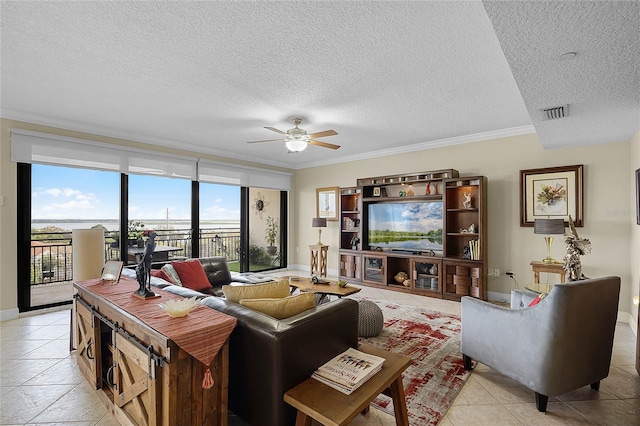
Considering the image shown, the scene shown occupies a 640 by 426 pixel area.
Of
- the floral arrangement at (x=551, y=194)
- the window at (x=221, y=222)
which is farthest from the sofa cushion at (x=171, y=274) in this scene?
the floral arrangement at (x=551, y=194)

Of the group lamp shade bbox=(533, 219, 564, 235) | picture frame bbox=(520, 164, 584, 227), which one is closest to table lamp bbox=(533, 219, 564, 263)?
lamp shade bbox=(533, 219, 564, 235)

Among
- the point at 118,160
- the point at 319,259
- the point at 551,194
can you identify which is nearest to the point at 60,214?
the point at 118,160

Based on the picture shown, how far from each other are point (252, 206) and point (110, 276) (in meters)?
4.75

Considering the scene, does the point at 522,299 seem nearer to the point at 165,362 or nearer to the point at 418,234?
the point at 418,234

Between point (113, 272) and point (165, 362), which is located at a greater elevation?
point (113, 272)

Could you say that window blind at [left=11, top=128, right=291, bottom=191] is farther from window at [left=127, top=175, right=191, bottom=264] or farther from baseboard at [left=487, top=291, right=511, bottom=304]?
baseboard at [left=487, top=291, right=511, bottom=304]

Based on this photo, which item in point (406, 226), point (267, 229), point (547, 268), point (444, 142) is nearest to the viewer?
point (547, 268)

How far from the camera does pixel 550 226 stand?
3.74 meters

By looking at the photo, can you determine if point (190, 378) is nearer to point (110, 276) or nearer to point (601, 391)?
point (110, 276)

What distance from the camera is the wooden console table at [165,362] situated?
1.43 meters

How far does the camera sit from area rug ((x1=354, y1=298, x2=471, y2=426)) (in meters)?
2.08

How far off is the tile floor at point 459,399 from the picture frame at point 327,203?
14.8ft

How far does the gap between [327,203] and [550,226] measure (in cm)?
415

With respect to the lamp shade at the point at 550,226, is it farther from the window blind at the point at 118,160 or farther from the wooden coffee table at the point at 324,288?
the window blind at the point at 118,160
